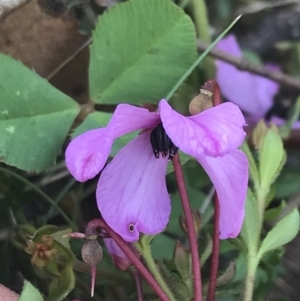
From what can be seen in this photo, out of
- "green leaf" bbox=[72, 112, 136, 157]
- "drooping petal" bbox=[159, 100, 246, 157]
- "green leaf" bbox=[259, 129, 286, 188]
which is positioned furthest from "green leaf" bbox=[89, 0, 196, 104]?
"drooping petal" bbox=[159, 100, 246, 157]

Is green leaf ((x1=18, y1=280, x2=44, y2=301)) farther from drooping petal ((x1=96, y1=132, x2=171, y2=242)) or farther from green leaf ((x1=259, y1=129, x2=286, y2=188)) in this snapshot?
green leaf ((x1=259, y1=129, x2=286, y2=188))

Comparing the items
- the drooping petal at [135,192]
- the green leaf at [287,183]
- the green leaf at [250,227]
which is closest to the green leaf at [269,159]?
the green leaf at [250,227]

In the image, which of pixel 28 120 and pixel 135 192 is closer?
pixel 135 192

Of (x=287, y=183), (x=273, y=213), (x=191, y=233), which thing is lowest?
(x=287, y=183)

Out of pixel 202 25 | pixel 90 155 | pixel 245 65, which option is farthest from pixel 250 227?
pixel 202 25

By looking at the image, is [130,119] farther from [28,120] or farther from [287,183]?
[287,183]

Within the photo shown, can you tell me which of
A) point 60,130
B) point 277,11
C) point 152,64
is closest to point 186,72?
point 152,64
